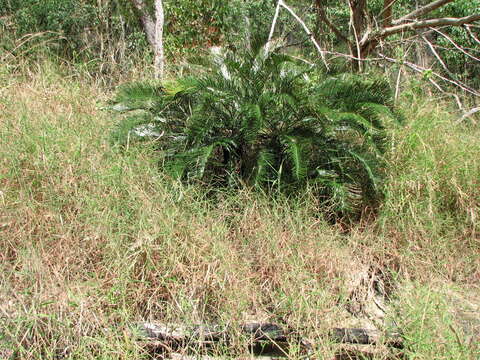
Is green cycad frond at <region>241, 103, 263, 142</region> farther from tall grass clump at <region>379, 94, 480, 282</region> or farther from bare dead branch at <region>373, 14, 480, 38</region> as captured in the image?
bare dead branch at <region>373, 14, 480, 38</region>

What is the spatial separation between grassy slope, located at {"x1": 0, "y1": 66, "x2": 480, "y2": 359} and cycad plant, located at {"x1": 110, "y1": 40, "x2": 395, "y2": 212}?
0.21 meters

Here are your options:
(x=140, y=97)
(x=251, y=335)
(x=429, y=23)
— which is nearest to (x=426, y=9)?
(x=429, y=23)

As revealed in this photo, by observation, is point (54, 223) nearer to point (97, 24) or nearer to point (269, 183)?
point (269, 183)

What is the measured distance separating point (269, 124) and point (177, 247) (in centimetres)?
136

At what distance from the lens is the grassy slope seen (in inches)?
123

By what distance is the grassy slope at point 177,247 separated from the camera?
3117 mm

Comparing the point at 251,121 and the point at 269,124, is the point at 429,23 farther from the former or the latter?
the point at 251,121

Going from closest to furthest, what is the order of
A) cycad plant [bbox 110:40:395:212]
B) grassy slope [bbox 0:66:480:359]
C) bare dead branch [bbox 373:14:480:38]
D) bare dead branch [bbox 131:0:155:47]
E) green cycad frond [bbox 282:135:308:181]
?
grassy slope [bbox 0:66:480:359]
green cycad frond [bbox 282:135:308:181]
cycad plant [bbox 110:40:395:212]
bare dead branch [bbox 373:14:480:38]
bare dead branch [bbox 131:0:155:47]

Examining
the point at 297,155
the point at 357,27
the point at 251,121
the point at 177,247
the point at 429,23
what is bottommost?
the point at 177,247

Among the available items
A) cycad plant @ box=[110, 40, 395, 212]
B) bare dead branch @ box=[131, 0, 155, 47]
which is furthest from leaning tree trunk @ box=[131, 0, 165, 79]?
cycad plant @ box=[110, 40, 395, 212]

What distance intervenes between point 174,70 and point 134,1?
4.09 feet

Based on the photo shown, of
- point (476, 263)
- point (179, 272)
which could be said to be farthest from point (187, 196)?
point (476, 263)

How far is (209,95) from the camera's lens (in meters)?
4.15

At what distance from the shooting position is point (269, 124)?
4.30 metres
